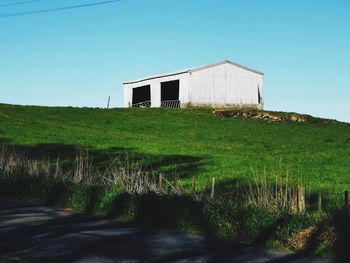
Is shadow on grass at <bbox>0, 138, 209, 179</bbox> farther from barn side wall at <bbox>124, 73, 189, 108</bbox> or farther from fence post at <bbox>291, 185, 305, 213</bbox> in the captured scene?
barn side wall at <bbox>124, 73, 189, 108</bbox>

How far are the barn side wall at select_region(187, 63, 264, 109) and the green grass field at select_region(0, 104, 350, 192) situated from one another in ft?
Answer: 9.02

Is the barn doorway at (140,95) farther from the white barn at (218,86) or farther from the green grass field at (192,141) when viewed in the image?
the green grass field at (192,141)

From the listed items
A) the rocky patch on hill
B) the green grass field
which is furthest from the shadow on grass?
the rocky patch on hill

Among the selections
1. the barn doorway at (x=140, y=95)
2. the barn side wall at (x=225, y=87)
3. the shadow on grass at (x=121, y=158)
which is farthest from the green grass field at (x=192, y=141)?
the barn doorway at (x=140, y=95)

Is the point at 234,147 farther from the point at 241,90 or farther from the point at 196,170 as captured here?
the point at 241,90

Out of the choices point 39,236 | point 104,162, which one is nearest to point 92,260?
point 39,236

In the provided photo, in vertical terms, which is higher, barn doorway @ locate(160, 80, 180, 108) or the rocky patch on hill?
barn doorway @ locate(160, 80, 180, 108)

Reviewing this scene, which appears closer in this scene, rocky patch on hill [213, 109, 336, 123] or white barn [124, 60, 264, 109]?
rocky patch on hill [213, 109, 336, 123]

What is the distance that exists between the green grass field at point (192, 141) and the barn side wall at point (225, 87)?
2749 millimetres

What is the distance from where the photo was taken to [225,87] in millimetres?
52094

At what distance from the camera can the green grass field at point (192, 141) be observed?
20953 mm

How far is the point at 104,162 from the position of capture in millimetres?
21969

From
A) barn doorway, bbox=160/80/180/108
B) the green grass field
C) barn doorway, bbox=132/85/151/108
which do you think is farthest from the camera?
barn doorway, bbox=132/85/151/108

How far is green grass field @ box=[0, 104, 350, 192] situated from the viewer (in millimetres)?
20953
